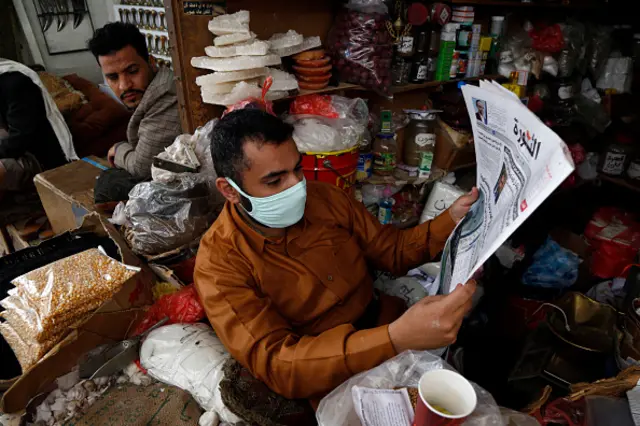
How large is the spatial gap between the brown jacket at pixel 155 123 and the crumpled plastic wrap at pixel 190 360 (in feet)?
3.15

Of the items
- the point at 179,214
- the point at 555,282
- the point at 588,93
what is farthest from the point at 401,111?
the point at 588,93

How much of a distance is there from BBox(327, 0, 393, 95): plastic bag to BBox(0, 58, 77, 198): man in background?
2.16m

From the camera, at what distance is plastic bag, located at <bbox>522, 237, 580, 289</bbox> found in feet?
7.23

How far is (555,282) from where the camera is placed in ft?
7.25

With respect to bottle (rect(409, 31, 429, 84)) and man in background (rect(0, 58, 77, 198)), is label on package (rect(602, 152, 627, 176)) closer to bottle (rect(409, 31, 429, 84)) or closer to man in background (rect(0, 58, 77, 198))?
bottle (rect(409, 31, 429, 84))

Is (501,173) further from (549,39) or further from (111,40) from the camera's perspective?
(549,39)

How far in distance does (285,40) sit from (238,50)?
0.33 meters

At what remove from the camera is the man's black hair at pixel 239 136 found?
117 centimetres

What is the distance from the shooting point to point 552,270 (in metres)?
2.23

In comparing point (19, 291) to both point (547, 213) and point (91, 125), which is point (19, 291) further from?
point (547, 213)

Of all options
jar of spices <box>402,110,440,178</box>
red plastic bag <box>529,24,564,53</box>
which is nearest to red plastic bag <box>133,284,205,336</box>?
jar of spices <box>402,110,440,178</box>

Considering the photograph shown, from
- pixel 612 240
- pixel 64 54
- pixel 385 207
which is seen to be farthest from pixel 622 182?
pixel 64 54

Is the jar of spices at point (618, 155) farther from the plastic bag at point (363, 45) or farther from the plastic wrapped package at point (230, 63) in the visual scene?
A: the plastic wrapped package at point (230, 63)

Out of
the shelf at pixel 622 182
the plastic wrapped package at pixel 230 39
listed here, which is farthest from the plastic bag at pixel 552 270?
the plastic wrapped package at pixel 230 39
